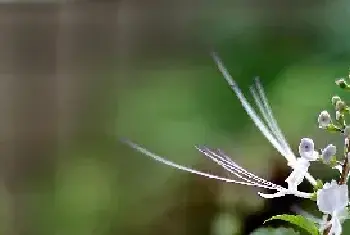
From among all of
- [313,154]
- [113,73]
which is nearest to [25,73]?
[113,73]

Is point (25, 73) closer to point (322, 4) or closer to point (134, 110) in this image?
point (134, 110)

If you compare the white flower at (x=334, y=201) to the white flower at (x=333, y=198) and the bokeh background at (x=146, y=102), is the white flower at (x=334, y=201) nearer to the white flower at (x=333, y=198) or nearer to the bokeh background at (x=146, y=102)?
the white flower at (x=333, y=198)

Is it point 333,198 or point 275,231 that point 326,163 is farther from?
point 275,231

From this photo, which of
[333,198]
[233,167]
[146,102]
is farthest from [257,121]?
[146,102]

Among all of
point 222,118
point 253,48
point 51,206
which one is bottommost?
point 51,206

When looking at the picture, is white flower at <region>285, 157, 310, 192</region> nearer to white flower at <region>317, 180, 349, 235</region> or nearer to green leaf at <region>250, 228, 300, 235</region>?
white flower at <region>317, 180, 349, 235</region>

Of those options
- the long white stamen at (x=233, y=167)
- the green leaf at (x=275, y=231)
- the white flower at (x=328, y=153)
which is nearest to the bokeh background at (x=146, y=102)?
the green leaf at (x=275, y=231)

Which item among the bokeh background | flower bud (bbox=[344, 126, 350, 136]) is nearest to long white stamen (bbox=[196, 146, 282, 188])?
flower bud (bbox=[344, 126, 350, 136])
